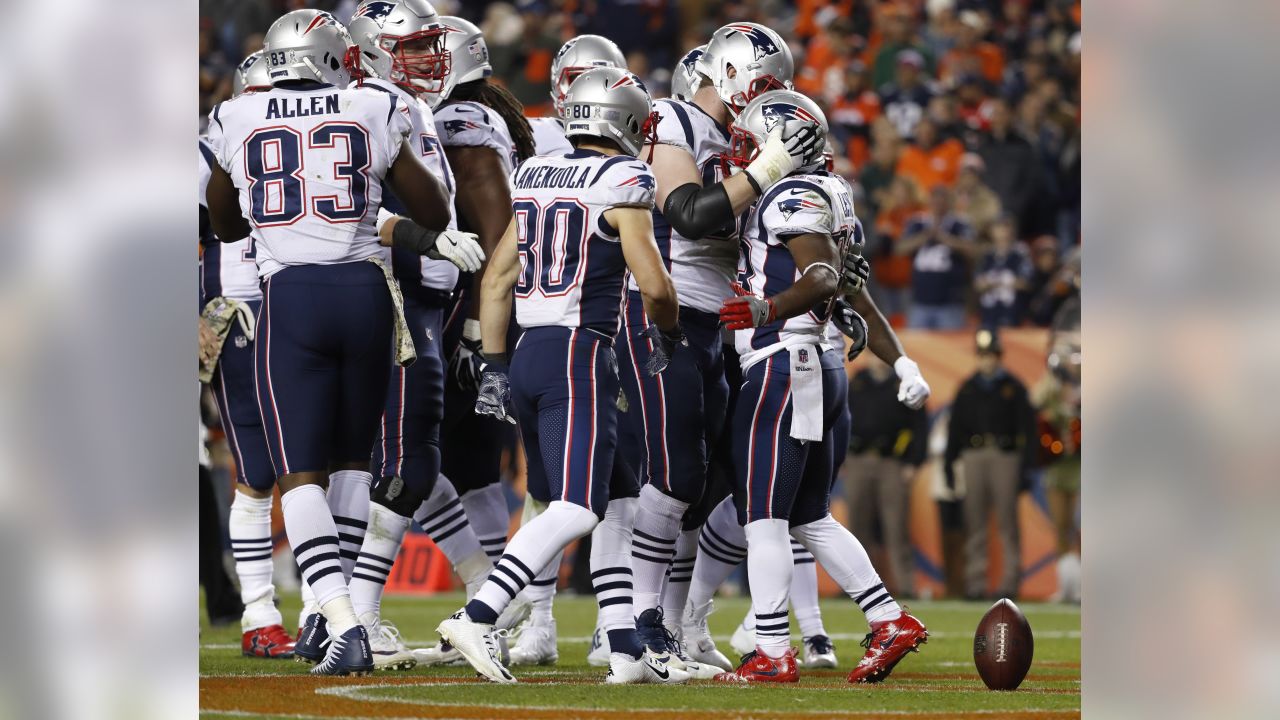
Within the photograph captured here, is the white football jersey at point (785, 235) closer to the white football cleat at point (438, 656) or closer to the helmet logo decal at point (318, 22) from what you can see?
the white football cleat at point (438, 656)

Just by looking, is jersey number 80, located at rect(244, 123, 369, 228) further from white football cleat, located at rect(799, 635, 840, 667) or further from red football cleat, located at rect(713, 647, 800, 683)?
white football cleat, located at rect(799, 635, 840, 667)

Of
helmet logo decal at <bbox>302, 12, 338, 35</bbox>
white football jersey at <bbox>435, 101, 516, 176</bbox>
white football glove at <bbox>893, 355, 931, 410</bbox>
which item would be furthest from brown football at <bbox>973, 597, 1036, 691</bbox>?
helmet logo decal at <bbox>302, 12, 338, 35</bbox>

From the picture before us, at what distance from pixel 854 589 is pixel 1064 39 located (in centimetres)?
1225

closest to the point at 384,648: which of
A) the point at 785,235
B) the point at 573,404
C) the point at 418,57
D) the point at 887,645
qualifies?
the point at 573,404

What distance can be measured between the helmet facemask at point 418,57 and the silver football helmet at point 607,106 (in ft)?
4.10

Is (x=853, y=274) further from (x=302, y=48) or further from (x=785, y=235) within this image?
(x=302, y=48)

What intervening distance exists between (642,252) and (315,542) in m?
1.54

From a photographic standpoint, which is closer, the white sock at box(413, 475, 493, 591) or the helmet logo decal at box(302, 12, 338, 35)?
the helmet logo decal at box(302, 12, 338, 35)

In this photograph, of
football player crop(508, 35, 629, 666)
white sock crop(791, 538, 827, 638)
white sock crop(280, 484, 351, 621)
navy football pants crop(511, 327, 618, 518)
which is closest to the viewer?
navy football pants crop(511, 327, 618, 518)

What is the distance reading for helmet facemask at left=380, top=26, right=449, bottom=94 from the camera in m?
7.19

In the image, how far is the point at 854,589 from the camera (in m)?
6.51

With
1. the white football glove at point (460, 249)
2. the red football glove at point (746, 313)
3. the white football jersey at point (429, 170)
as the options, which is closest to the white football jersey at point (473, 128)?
the white football jersey at point (429, 170)

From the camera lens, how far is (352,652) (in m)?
5.98
